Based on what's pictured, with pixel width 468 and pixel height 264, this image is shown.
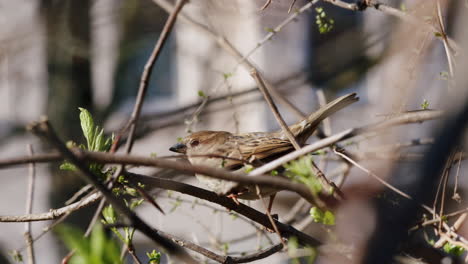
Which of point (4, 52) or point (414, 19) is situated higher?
point (4, 52)

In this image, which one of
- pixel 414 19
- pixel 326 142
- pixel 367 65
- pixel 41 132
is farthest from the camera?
pixel 367 65

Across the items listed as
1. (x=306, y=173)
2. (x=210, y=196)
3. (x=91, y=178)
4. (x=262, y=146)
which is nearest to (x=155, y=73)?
(x=262, y=146)

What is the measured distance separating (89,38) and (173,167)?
19.1 ft

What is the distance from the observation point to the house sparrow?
2285 millimetres

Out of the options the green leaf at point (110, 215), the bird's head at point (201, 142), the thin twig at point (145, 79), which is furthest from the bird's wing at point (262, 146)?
the thin twig at point (145, 79)

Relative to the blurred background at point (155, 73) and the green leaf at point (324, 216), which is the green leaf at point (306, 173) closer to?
the green leaf at point (324, 216)

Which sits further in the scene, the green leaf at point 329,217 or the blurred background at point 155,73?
the blurred background at point 155,73

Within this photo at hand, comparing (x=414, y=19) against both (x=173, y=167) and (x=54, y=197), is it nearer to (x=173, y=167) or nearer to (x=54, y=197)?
(x=173, y=167)

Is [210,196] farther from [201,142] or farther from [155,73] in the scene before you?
[155,73]

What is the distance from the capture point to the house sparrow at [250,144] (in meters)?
2.29

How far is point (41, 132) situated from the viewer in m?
0.93

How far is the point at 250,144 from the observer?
282cm

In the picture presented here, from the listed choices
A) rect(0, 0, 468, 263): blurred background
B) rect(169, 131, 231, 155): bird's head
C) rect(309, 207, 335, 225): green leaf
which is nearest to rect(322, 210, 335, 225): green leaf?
Answer: rect(309, 207, 335, 225): green leaf

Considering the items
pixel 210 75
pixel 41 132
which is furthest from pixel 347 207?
pixel 210 75
